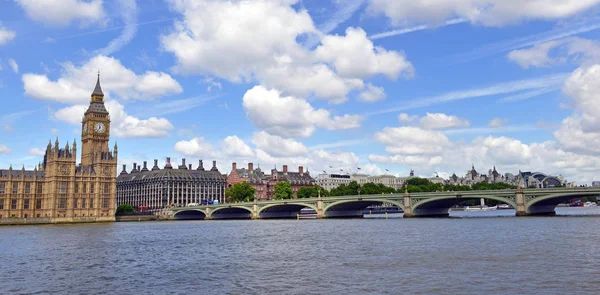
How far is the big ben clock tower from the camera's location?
513 ft

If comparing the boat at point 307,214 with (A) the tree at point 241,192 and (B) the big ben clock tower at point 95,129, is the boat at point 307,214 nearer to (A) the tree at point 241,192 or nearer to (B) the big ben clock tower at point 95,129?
(A) the tree at point 241,192

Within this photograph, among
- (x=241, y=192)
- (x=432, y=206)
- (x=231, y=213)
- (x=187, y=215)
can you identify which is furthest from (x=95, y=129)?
(x=432, y=206)

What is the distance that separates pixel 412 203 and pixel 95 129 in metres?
97.2

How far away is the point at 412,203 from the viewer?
4195 inches

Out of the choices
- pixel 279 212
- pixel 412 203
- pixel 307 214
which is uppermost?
pixel 412 203

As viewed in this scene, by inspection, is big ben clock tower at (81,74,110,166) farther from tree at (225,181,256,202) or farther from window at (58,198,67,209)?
tree at (225,181,256,202)

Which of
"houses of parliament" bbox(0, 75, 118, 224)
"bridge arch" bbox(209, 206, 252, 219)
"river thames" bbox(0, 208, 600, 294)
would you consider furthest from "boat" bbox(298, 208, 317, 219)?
"river thames" bbox(0, 208, 600, 294)

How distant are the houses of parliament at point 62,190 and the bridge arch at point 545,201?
102 m

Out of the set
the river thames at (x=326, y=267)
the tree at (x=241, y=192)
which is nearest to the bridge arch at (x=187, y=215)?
the tree at (x=241, y=192)

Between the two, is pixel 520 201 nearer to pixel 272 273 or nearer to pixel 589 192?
pixel 589 192

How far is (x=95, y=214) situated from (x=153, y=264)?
109389mm

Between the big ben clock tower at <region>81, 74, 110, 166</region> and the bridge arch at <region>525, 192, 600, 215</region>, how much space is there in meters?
113

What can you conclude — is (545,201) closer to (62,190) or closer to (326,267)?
(326,267)

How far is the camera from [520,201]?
90.9m
